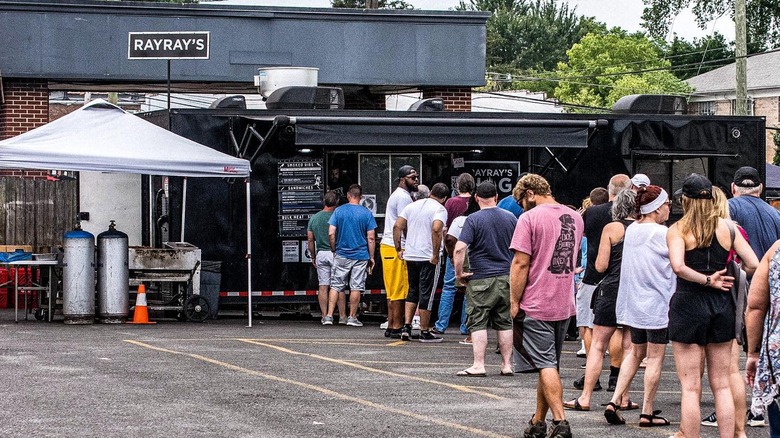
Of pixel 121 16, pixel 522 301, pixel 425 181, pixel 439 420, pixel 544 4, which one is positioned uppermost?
pixel 544 4

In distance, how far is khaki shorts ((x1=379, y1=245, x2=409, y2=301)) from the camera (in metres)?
15.7

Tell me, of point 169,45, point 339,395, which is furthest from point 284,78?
point 339,395

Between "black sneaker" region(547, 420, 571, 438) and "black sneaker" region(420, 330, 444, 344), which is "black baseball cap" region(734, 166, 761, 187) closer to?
"black sneaker" region(547, 420, 571, 438)

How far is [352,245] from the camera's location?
17.1 m

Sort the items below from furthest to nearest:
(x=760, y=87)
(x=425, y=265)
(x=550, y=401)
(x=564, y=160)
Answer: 1. (x=760, y=87)
2. (x=564, y=160)
3. (x=425, y=265)
4. (x=550, y=401)

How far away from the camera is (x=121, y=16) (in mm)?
21938

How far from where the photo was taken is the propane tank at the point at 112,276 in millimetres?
16703

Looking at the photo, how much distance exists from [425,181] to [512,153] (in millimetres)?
1353

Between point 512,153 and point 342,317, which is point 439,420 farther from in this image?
point 512,153

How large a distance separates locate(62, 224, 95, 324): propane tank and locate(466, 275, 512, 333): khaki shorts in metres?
6.35

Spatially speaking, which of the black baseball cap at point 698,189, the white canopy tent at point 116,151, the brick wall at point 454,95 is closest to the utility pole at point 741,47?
the brick wall at point 454,95

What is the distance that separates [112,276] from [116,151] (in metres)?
1.62

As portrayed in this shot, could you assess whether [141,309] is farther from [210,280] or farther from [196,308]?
[210,280]

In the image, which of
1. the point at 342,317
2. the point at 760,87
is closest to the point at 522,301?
the point at 342,317
